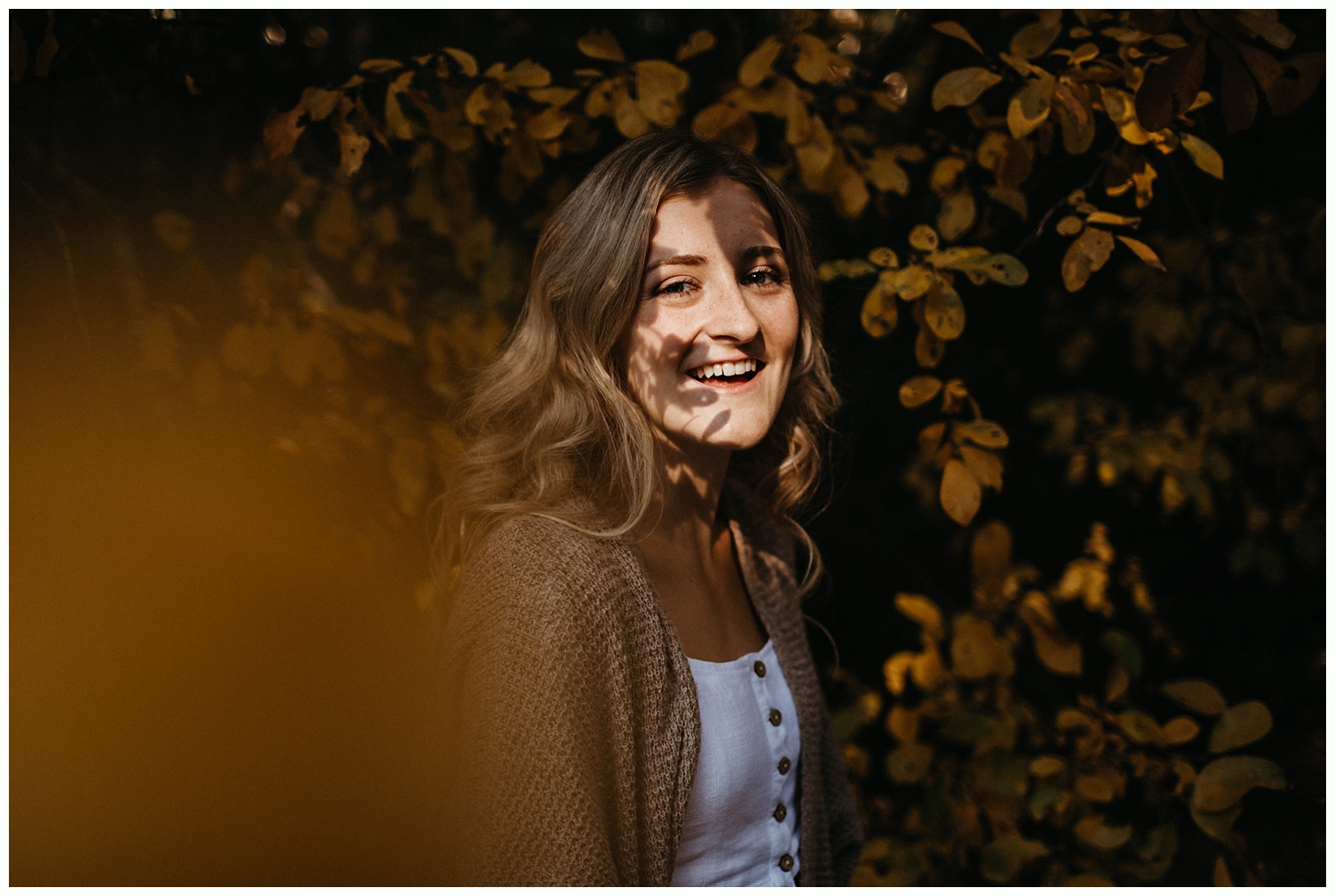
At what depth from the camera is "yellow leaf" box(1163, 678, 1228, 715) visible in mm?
1438

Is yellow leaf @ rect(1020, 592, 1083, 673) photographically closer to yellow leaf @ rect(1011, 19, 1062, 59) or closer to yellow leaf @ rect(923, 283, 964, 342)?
yellow leaf @ rect(923, 283, 964, 342)

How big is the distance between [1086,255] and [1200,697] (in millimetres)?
737

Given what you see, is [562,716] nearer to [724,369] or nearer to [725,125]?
[724,369]

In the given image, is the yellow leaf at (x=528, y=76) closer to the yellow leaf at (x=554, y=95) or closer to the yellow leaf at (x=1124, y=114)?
the yellow leaf at (x=554, y=95)

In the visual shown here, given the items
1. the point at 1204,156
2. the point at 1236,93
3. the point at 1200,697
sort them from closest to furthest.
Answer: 1. the point at 1236,93
2. the point at 1204,156
3. the point at 1200,697

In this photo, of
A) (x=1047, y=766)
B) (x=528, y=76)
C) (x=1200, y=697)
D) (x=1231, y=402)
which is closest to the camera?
(x=1200, y=697)

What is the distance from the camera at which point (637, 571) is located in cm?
127

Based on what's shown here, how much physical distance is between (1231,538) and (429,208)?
2.20 m

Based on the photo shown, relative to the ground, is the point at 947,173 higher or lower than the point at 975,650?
higher

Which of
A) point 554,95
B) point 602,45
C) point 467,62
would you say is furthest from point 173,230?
point 602,45

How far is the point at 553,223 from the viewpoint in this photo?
1.42m

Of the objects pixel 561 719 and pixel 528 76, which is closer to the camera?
pixel 561 719

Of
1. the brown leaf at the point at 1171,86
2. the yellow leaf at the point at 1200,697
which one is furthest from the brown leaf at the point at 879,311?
the yellow leaf at the point at 1200,697

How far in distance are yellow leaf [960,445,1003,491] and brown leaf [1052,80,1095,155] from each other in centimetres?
49
